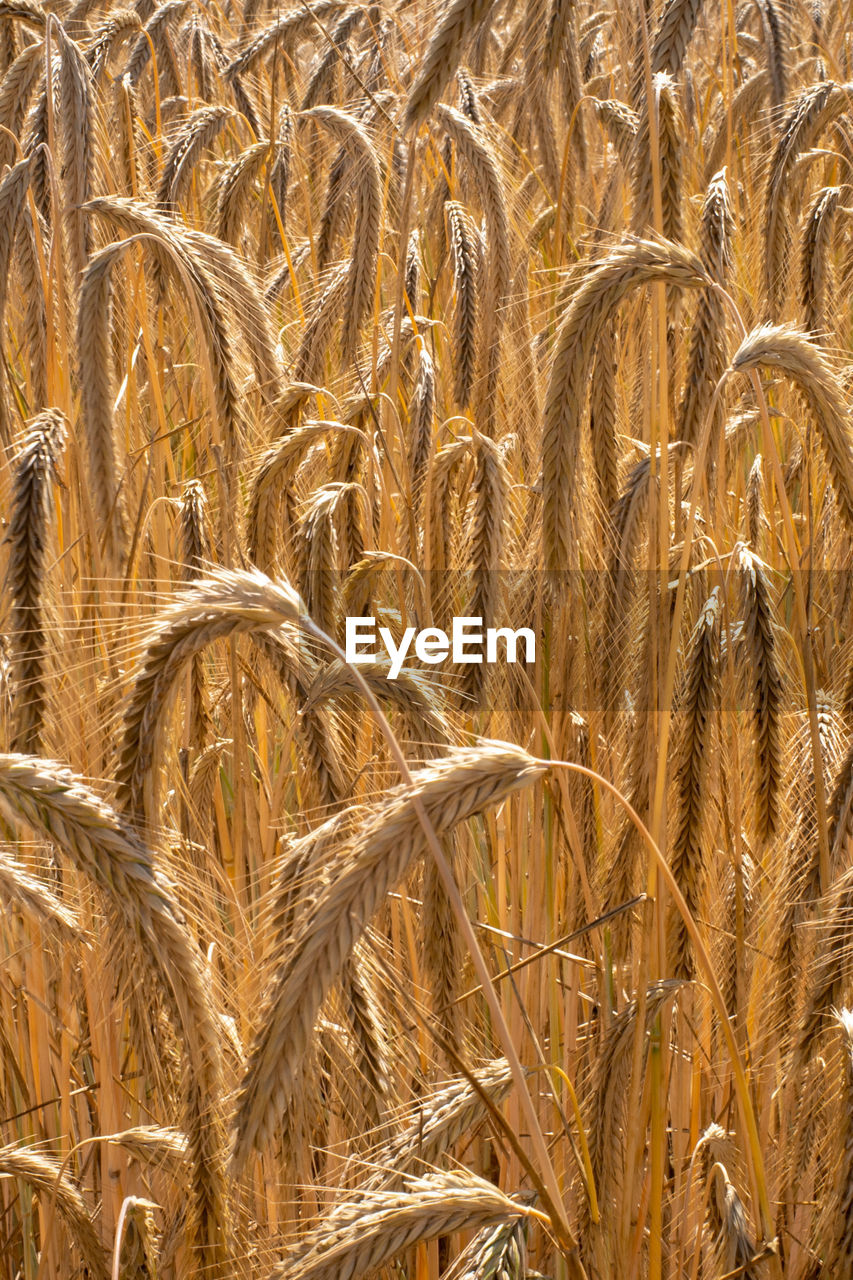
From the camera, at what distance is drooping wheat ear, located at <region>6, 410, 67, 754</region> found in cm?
A: 126

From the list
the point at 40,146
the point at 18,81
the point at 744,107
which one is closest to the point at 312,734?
the point at 40,146

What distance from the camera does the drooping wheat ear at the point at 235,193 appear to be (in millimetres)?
2369

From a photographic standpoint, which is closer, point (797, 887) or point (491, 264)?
point (797, 887)

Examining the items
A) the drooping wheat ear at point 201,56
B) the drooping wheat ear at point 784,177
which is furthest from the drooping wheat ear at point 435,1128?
the drooping wheat ear at point 201,56

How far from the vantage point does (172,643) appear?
1.09 m

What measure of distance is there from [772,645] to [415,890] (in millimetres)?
671

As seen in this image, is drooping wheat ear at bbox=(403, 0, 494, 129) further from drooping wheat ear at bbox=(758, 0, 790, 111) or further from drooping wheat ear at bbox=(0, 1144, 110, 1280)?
drooping wheat ear at bbox=(758, 0, 790, 111)

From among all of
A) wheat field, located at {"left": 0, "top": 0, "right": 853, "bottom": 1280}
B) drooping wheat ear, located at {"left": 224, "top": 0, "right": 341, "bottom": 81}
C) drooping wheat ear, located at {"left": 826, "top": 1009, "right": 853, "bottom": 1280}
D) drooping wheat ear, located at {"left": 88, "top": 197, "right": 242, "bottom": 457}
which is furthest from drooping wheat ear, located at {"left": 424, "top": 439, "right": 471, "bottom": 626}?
drooping wheat ear, located at {"left": 224, "top": 0, "right": 341, "bottom": 81}

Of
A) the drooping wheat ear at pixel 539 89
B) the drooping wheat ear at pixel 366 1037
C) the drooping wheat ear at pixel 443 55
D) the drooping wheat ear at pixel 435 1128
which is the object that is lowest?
the drooping wheat ear at pixel 435 1128

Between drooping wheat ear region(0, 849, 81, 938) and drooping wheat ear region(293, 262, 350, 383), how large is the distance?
1.14 meters

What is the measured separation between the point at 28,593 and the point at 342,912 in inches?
23.1

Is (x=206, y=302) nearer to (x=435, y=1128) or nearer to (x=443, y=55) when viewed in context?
(x=443, y=55)

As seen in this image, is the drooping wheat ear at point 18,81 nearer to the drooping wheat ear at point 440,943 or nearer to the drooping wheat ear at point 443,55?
the drooping wheat ear at point 443,55

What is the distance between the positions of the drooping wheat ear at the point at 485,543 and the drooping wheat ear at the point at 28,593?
563mm
